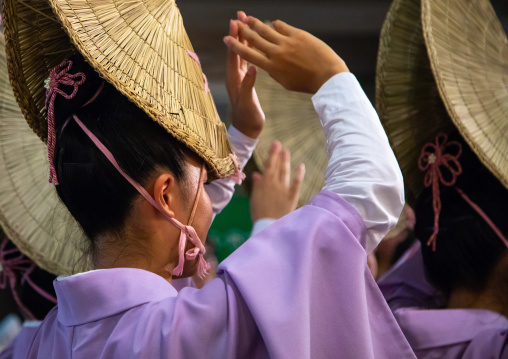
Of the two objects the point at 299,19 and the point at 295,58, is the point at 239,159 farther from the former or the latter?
the point at 299,19

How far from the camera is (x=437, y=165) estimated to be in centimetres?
146

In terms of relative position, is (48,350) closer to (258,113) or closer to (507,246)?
(258,113)

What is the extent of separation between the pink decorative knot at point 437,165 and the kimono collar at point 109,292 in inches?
27.7

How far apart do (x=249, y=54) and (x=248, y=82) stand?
8.0 inches

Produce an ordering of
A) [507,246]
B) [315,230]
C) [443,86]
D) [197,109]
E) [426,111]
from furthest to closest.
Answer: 1. [426,111]
2. [507,246]
3. [443,86]
4. [197,109]
5. [315,230]

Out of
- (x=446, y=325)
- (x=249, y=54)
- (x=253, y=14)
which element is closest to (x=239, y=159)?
(x=249, y=54)

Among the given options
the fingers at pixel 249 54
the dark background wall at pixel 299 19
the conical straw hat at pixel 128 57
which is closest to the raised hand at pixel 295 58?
the fingers at pixel 249 54

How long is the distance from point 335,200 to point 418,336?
0.57 metres

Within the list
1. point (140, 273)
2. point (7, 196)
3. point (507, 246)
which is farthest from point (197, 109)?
point (507, 246)

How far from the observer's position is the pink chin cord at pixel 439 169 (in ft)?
4.66

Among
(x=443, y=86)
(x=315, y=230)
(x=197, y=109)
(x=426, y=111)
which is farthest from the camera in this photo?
(x=426, y=111)

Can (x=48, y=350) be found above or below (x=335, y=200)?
below

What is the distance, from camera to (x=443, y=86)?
1.27 m

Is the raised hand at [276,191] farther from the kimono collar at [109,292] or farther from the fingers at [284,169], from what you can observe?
the kimono collar at [109,292]
